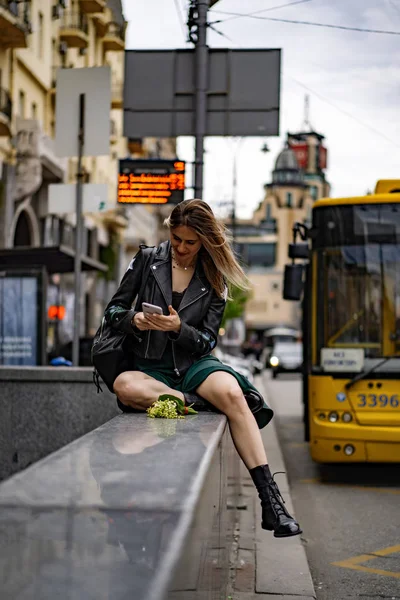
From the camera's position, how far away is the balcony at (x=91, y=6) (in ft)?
131

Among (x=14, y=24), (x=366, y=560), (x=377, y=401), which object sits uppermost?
(x=14, y=24)

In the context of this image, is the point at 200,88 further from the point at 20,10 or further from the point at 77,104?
the point at 20,10

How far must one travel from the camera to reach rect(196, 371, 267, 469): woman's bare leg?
5.44 meters

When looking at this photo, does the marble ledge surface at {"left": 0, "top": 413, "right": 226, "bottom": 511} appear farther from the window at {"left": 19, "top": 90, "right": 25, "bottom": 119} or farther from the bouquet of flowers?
the window at {"left": 19, "top": 90, "right": 25, "bottom": 119}

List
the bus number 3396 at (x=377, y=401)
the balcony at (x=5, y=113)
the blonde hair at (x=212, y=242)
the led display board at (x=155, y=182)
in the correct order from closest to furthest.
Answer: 1. the blonde hair at (x=212, y=242)
2. the bus number 3396 at (x=377, y=401)
3. the led display board at (x=155, y=182)
4. the balcony at (x=5, y=113)

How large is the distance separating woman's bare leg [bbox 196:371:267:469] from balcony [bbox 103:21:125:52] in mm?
41731

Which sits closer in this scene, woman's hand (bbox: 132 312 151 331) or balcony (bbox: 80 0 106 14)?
woman's hand (bbox: 132 312 151 331)

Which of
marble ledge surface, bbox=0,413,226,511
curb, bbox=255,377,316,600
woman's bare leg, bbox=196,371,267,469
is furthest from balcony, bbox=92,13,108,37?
marble ledge surface, bbox=0,413,226,511

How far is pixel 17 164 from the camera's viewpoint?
30.0 metres

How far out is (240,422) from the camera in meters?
5.48

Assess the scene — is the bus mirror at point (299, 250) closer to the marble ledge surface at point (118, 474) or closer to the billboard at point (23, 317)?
the billboard at point (23, 317)

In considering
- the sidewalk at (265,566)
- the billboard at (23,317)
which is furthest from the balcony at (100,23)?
the sidewalk at (265,566)

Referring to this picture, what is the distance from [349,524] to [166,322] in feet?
12.1

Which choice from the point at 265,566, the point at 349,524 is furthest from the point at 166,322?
the point at 349,524
